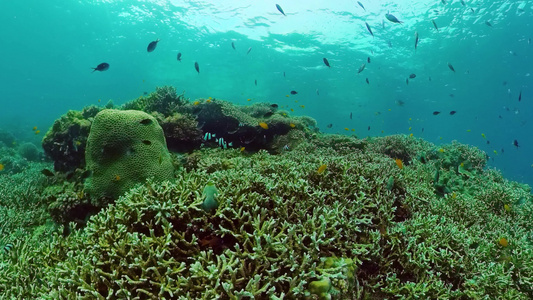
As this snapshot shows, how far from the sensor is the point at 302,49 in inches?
1560

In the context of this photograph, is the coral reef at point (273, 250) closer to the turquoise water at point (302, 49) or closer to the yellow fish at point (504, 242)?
the yellow fish at point (504, 242)

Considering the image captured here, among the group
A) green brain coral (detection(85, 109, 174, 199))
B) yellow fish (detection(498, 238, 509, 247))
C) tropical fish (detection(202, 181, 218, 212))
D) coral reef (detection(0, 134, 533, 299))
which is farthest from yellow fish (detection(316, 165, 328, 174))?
green brain coral (detection(85, 109, 174, 199))

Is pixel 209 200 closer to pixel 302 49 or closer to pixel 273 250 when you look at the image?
pixel 273 250

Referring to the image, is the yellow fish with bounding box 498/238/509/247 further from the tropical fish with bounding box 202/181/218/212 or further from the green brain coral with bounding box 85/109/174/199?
the green brain coral with bounding box 85/109/174/199

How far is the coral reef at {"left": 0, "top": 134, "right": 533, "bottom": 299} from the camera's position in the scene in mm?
2543

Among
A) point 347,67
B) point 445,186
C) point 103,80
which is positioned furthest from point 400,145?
point 103,80

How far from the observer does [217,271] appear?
96.3 inches

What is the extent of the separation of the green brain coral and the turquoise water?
45.8ft

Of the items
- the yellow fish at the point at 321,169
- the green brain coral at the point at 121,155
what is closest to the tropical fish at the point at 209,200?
the yellow fish at the point at 321,169

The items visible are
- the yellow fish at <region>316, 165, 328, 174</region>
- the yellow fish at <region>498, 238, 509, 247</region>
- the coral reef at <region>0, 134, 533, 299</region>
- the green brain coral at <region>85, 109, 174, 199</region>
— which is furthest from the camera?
the green brain coral at <region>85, 109, 174, 199</region>

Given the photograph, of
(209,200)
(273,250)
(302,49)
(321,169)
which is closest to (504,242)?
(321,169)

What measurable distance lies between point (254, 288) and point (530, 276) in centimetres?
411

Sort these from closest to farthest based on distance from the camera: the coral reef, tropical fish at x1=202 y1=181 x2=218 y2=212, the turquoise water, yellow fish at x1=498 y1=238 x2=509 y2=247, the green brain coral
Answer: the coral reef → tropical fish at x1=202 y1=181 x2=218 y2=212 → yellow fish at x1=498 y1=238 x2=509 y2=247 → the green brain coral → the turquoise water

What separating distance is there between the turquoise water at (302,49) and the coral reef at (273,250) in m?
13.5
